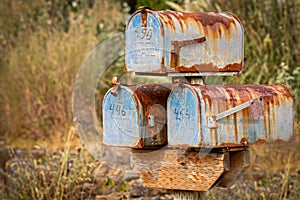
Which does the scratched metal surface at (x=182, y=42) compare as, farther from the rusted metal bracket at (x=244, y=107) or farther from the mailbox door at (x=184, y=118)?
the rusted metal bracket at (x=244, y=107)

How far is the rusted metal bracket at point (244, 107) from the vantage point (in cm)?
Answer: 285

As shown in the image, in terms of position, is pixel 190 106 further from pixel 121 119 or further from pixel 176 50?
pixel 121 119

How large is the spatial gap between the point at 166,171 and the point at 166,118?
270 mm

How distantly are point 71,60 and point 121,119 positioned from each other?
450 cm

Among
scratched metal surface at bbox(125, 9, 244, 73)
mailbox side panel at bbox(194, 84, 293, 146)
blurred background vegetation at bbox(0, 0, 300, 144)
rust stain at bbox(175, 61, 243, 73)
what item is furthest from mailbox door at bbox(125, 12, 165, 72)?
blurred background vegetation at bbox(0, 0, 300, 144)

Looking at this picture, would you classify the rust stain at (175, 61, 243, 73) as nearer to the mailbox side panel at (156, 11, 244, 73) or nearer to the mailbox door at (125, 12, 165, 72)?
the mailbox side panel at (156, 11, 244, 73)

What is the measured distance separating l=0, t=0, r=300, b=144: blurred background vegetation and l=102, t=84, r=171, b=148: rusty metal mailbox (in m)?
2.89

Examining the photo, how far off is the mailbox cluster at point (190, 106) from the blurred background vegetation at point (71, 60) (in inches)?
112

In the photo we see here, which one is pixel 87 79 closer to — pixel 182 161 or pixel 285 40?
pixel 285 40

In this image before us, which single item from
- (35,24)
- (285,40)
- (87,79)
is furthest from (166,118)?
(35,24)

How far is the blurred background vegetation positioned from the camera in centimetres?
664

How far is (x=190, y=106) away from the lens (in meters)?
2.90

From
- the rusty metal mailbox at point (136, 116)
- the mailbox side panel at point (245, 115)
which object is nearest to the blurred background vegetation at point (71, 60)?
the mailbox side panel at point (245, 115)

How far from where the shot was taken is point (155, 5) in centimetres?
1029
